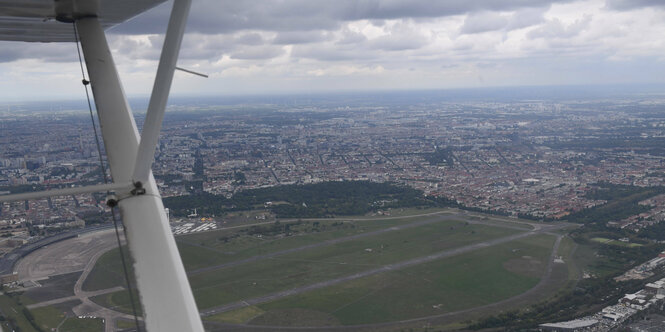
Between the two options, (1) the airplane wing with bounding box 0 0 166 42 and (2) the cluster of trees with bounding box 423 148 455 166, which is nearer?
(1) the airplane wing with bounding box 0 0 166 42

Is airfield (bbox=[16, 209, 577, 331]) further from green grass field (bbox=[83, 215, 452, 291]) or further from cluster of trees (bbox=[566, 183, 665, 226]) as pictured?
cluster of trees (bbox=[566, 183, 665, 226])

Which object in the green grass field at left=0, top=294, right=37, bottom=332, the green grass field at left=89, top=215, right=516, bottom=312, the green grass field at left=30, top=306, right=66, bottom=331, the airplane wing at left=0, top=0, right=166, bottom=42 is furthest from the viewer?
the green grass field at left=89, top=215, right=516, bottom=312

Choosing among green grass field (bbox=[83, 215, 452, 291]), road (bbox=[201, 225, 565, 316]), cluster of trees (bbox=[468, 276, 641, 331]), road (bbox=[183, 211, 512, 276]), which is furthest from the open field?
green grass field (bbox=[83, 215, 452, 291])

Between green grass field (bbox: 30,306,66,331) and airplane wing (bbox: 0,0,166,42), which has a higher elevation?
airplane wing (bbox: 0,0,166,42)

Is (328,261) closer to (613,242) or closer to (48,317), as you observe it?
(48,317)

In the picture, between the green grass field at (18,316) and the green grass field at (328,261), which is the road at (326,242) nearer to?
the green grass field at (328,261)

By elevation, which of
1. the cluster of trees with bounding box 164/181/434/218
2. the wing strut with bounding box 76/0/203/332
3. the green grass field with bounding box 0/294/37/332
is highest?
the wing strut with bounding box 76/0/203/332
